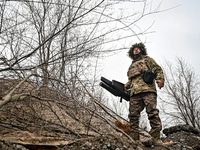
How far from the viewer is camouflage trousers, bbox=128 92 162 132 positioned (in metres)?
2.45

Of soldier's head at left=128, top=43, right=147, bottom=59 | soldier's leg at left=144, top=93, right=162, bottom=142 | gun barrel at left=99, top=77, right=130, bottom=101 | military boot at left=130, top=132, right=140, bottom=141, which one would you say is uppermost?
soldier's head at left=128, top=43, right=147, bottom=59

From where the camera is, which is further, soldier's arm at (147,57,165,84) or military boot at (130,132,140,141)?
soldier's arm at (147,57,165,84)

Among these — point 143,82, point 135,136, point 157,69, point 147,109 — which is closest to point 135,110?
point 147,109

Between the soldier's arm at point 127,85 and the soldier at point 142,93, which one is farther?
the soldier's arm at point 127,85

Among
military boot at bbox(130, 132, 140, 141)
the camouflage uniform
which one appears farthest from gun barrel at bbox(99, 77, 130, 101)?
military boot at bbox(130, 132, 140, 141)

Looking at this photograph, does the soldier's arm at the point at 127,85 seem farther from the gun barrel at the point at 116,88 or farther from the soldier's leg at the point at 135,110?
the soldier's leg at the point at 135,110

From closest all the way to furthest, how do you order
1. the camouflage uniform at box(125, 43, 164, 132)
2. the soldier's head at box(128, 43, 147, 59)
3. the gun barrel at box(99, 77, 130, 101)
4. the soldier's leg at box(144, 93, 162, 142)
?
the soldier's leg at box(144, 93, 162, 142), the camouflage uniform at box(125, 43, 164, 132), the soldier's head at box(128, 43, 147, 59), the gun barrel at box(99, 77, 130, 101)

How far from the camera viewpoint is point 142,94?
2.71 metres

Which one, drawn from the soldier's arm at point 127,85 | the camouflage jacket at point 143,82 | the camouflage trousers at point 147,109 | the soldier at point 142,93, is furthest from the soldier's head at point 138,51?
the camouflage trousers at point 147,109

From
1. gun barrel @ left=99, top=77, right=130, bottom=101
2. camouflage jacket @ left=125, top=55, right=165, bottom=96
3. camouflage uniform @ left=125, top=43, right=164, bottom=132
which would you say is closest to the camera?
camouflage uniform @ left=125, top=43, right=164, bottom=132

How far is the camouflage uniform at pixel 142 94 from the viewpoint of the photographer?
2.49m

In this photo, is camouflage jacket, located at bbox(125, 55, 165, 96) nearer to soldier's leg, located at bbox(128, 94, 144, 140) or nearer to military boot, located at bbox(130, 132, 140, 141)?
soldier's leg, located at bbox(128, 94, 144, 140)

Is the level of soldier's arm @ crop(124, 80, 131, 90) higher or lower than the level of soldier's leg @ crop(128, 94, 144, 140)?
higher

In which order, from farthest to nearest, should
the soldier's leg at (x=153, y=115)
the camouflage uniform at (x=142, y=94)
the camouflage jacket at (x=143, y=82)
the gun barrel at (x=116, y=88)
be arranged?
the gun barrel at (x=116, y=88), the camouflage jacket at (x=143, y=82), the camouflage uniform at (x=142, y=94), the soldier's leg at (x=153, y=115)
